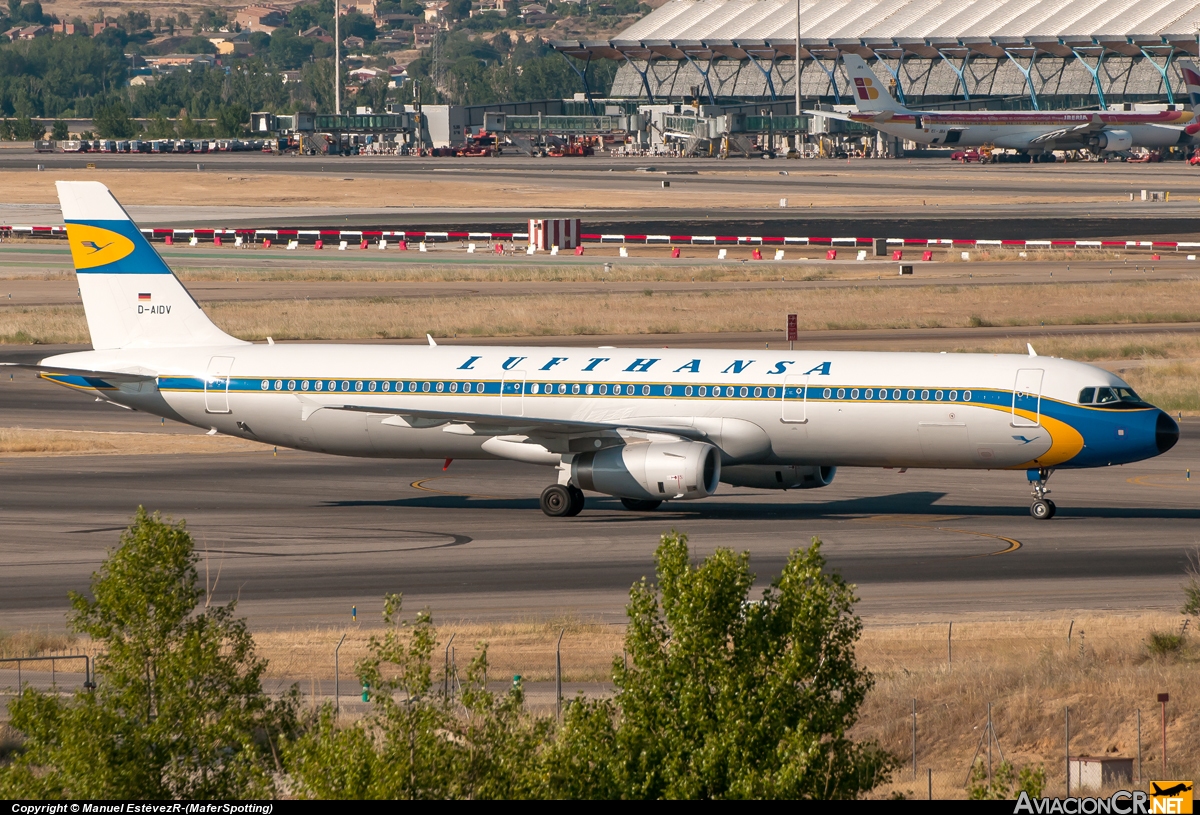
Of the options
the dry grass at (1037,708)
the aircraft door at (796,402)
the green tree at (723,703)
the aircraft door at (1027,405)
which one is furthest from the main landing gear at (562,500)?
the green tree at (723,703)

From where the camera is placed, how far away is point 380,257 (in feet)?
368

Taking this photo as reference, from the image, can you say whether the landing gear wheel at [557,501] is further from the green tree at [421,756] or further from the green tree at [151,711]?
the green tree at [421,756]

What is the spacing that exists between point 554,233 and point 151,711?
10005 centimetres

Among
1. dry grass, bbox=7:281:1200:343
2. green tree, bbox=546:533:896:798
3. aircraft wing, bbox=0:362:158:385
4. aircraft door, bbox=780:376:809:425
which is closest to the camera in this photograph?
green tree, bbox=546:533:896:798

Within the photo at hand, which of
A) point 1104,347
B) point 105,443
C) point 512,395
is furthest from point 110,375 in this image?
point 1104,347

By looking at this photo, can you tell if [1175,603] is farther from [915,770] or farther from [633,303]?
[633,303]

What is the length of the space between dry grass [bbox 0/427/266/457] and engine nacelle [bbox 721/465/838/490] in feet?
63.4

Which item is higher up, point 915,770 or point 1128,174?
point 1128,174

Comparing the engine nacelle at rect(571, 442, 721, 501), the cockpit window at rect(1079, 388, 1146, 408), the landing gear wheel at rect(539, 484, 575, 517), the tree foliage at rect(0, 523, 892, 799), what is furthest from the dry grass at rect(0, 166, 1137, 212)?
the tree foliage at rect(0, 523, 892, 799)

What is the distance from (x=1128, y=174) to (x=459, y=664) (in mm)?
172185

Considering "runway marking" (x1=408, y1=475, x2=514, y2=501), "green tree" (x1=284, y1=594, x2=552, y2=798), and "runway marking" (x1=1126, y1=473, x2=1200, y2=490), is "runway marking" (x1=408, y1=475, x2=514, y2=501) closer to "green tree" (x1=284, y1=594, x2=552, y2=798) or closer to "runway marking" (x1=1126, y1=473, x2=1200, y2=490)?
"runway marking" (x1=1126, y1=473, x2=1200, y2=490)

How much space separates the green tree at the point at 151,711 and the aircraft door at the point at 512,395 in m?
24.0

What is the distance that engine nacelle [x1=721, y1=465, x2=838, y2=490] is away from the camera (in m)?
41.7

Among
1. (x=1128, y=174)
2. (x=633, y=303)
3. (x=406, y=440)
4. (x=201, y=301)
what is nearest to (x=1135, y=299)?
(x=633, y=303)
